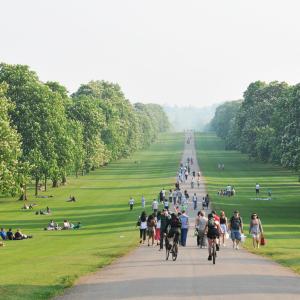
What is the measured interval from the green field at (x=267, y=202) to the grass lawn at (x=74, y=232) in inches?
339

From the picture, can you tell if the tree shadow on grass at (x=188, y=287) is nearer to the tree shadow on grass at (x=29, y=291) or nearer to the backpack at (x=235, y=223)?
the tree shadow on grass at (x=29, y=291)

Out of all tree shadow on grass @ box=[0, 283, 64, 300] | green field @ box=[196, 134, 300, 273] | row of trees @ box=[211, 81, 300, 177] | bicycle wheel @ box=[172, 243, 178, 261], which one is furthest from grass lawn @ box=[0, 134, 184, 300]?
row of trees @ box=[211, 81, 300, 177]

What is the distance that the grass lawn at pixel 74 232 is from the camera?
1049 inches

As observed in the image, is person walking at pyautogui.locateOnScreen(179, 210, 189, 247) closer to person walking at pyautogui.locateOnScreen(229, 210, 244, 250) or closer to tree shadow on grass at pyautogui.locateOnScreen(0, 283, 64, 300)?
person walking at pyautogui.locateOnScreen(229, 210, 244, 250)

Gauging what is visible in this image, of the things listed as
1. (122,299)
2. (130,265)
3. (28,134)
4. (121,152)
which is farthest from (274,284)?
(121,152)

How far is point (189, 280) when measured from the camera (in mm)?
24781

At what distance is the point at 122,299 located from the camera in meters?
21.2

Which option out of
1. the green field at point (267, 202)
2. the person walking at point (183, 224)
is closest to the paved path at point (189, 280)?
the green field at point (267, 202)

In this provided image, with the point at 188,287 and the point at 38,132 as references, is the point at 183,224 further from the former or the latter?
the point at 38,132

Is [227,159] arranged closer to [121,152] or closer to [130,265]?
[121,152]

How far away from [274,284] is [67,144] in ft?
231

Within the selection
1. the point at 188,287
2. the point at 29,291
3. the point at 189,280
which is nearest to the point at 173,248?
the point at 189,280

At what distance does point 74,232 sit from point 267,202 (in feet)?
109

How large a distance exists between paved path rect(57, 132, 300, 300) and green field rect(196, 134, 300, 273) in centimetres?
278
